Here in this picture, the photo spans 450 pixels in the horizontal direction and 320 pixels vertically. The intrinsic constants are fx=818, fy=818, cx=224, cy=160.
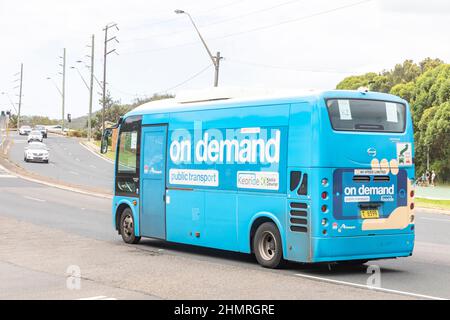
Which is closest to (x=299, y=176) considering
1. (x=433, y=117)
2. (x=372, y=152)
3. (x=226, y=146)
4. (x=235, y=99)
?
(x=372, y=152)

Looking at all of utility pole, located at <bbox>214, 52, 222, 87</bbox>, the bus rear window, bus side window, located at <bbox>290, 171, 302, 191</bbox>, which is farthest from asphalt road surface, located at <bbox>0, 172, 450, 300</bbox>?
utility pole, located at <bbox>214, 52, 222, 87</bbox>

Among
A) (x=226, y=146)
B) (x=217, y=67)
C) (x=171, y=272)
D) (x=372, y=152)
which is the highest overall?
(x=217, y=67)

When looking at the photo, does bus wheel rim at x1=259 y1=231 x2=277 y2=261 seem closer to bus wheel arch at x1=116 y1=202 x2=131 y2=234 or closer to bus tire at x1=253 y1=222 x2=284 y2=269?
bus tire at x1=253 y1=222 x2=284 y2=269

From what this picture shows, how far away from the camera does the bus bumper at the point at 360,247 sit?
40.5 feet

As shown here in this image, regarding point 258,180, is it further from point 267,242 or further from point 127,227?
point 127,227

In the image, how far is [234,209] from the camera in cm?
1416

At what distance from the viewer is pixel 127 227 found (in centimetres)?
1758

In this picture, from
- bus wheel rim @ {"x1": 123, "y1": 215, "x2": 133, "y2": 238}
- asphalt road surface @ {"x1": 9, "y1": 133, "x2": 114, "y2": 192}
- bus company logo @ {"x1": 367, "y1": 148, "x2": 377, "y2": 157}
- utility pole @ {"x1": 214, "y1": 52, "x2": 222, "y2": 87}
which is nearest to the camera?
bus company logo @ {"x1": 367, "y1": 148, "x2": 377, "y2": 157}

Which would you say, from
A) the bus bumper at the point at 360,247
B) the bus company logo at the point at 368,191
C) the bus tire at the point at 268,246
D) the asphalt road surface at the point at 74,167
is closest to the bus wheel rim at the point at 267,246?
the bus tire at the point at 268,246

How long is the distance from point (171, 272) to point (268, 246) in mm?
1737

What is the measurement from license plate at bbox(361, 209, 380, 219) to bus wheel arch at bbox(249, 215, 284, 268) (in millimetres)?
1351

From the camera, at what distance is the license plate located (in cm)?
1286

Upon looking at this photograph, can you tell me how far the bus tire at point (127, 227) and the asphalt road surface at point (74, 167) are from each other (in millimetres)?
19424

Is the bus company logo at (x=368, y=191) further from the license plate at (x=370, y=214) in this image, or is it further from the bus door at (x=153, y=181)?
the bus door at (x=153, y=181)
